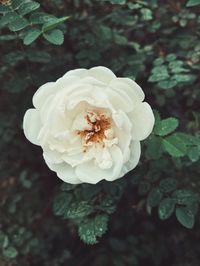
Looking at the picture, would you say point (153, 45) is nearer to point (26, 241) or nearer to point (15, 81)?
point (15, 81)

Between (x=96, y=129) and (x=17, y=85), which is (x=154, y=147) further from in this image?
(x=17, y=85)

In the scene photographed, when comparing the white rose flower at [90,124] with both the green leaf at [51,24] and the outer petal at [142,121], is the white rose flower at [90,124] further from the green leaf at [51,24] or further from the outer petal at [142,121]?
the green leaf at [51,24]

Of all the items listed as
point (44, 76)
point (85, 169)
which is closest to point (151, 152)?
point (85, 169)

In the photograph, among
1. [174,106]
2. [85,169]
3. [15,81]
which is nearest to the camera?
[85,169]

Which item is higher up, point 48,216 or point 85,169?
point 85,169

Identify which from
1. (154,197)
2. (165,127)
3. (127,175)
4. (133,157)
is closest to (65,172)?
(133,157)

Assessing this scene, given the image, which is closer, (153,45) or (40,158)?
(153,45)
